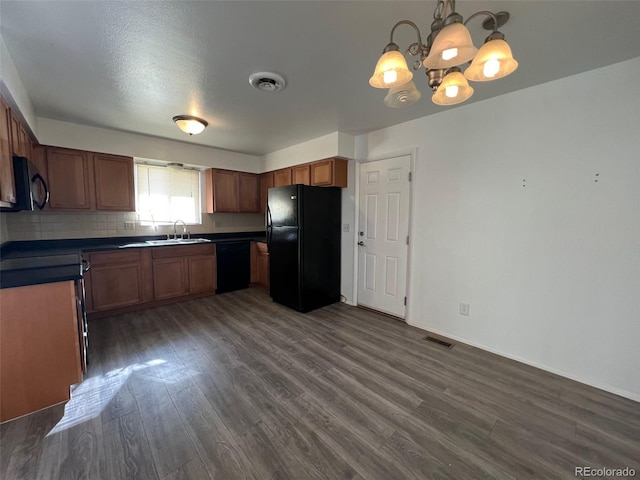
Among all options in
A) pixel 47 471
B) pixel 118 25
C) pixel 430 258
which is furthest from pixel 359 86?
pixel 47 471

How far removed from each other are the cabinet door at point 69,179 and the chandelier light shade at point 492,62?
4.19 meters

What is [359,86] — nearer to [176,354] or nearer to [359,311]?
[359,311]

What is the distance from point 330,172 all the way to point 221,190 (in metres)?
2.07

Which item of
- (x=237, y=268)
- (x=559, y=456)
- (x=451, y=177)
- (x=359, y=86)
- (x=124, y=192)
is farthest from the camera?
(x=237, y=268)

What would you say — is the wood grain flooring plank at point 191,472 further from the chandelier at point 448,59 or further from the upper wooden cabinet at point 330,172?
the upper wooden cabinet at point 330,172

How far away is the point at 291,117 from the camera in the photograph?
2.91 metres

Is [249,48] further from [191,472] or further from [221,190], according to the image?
[221,190]

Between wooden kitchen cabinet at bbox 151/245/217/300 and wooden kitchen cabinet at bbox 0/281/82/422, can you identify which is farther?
wooden kitchen cabinet at bbox 151/245/217/300

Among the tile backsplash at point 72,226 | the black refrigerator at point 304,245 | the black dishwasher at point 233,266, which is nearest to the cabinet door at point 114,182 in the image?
the tile backsplash at point 72,226

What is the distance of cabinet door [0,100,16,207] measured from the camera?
69.9 inches

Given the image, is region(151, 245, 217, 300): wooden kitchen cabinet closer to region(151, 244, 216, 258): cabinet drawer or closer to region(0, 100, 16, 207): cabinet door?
region(151, 244, 216, 258): cabinet drawer

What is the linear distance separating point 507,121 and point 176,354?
3735 millimetres

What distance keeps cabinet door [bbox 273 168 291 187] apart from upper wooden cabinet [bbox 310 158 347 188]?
2.12 feet

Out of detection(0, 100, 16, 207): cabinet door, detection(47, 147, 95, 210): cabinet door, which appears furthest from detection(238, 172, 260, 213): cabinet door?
detection(0, 100, 16, 207): cabinet door
